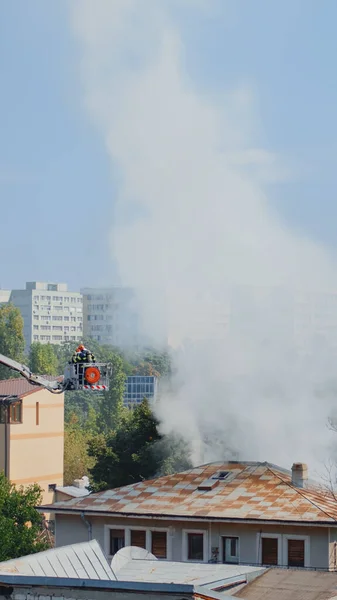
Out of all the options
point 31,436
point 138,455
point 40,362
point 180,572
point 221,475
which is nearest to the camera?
point 180,572

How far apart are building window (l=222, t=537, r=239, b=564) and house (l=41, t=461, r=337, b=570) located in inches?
1.2

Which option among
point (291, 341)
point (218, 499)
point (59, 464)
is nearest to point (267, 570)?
point (218, 499)

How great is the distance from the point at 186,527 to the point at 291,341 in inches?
1156

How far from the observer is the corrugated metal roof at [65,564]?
19913 millimetres

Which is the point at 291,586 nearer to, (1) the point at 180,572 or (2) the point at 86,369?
(1) the point at 180,572

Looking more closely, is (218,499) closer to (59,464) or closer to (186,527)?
(186,527)

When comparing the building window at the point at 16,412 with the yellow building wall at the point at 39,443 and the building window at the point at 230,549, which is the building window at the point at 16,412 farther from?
the building window at the point at 230,549

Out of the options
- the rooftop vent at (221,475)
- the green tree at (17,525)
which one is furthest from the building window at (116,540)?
the green tree at (17,525)

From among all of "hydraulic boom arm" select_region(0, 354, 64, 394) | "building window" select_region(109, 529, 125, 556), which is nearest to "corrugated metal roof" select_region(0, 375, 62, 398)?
"building window" select_region(109, 529, 125, 556)

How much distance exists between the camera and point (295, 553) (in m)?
34.8

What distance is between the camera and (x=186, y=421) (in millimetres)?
59844

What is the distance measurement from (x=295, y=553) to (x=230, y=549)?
2.08 meters

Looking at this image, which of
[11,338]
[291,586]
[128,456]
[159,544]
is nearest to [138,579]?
[291,586]

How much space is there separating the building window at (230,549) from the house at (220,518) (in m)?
0.03
